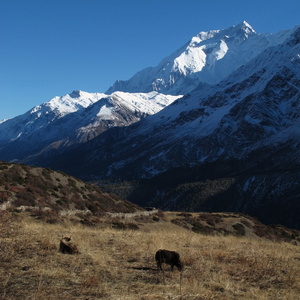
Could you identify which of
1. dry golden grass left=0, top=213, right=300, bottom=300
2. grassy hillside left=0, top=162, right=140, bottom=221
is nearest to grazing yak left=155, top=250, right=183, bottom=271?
dry golden grass left=0, top=213, right=300, bottom=300

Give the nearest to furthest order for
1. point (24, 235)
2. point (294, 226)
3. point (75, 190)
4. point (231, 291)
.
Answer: point (231, 291) → point (24, 235) → point (75, 190) → point (294, 226)

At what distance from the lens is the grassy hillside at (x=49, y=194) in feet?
139

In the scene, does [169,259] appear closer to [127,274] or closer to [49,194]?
[127,274]

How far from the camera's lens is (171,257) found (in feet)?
37.9

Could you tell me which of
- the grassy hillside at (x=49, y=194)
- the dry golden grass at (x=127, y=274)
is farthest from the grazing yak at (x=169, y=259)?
the grassy hillside at (x=49, y=194)

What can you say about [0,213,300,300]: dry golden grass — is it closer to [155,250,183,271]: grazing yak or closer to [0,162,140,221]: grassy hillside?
[155,250,183,271]: grazing yak

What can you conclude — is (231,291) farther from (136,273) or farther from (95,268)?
(95,268)

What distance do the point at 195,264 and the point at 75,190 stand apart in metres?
46.8

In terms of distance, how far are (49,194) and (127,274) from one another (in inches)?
1649

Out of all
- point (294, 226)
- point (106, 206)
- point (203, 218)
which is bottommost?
point (294, 226)

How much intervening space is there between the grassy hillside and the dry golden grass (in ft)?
80.9

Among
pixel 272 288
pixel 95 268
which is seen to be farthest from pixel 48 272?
pixel 272 288

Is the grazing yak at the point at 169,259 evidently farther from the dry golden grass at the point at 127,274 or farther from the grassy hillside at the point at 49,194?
the grassy hillside at the point at 49,194

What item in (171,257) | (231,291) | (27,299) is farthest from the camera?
(171,257)
